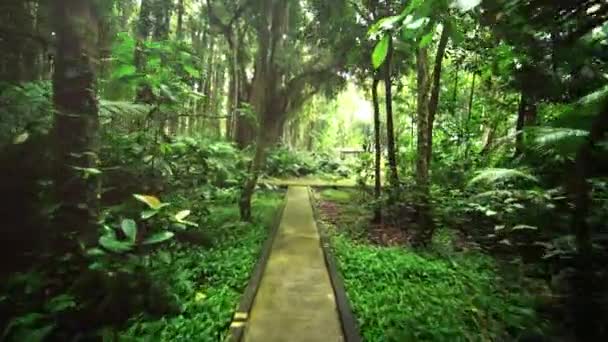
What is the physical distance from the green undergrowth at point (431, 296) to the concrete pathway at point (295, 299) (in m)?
0.26

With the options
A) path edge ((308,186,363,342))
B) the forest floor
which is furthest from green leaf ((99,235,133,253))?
the forest floor

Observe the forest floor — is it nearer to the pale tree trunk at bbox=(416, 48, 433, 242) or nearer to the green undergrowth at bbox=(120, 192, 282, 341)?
the green undergrowth at bbox=(120, 192, 282, 341)

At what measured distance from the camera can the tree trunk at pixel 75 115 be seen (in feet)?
11.1

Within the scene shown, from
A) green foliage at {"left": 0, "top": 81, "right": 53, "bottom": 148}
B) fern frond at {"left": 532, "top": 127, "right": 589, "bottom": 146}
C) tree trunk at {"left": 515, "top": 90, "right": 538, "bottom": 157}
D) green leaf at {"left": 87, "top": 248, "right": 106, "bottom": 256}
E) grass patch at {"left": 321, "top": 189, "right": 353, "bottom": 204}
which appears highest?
tree trunk at {"left": 515, "top": 90, "right": 538, "bottom": 157}

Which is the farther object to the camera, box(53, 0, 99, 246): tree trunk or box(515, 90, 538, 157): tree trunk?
box(515, 90, 538, 157): tree trunk

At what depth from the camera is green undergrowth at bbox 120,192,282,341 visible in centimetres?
321

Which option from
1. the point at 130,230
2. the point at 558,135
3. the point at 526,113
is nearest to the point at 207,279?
the point at 130,230

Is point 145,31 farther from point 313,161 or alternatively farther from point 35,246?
point 313,161

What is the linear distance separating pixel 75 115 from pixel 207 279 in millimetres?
2144

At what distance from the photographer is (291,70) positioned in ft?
50.2

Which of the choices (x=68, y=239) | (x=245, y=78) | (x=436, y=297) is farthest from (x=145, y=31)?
(x=436, y=297)

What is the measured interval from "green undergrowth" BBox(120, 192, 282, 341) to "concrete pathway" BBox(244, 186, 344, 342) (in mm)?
250

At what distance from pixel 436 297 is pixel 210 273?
8.05 ft

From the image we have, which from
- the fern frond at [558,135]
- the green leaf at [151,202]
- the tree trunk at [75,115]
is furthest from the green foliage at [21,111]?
the fern frond at [558,135]
